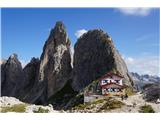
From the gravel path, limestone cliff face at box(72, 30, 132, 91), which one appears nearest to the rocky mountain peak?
limestone cliff face at box(72, 30, 132, 91)

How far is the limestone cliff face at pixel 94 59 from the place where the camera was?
100562mm

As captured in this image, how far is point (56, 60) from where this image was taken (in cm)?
12431

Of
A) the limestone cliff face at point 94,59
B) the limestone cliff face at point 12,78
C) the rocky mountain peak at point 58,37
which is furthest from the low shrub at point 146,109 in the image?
the limestone cliff face at point 12,78

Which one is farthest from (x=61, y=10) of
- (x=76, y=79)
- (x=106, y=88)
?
(x=76, y=79)

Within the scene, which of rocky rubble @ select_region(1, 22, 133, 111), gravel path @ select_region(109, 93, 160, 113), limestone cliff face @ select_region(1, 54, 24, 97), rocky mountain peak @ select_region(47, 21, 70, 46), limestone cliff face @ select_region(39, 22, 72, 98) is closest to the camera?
gravel path @ select_region(109, 93, 160, 113)

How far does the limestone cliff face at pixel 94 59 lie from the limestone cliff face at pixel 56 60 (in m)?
8.59

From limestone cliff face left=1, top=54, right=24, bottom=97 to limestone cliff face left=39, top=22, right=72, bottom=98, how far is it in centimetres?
1052

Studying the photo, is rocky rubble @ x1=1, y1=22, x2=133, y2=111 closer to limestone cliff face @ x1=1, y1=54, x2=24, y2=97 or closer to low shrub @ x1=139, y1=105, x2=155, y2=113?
limestone cliff face @ x1=1, y1=54, x2=24, y2=97

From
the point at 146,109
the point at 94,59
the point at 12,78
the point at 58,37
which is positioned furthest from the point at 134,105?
the point at 12,78

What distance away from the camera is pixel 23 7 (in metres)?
31.0

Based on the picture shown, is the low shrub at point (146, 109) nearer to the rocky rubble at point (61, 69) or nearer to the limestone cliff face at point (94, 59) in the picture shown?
the rocky rubble at point (61, 69)

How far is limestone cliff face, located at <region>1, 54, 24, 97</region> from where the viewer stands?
437ft
